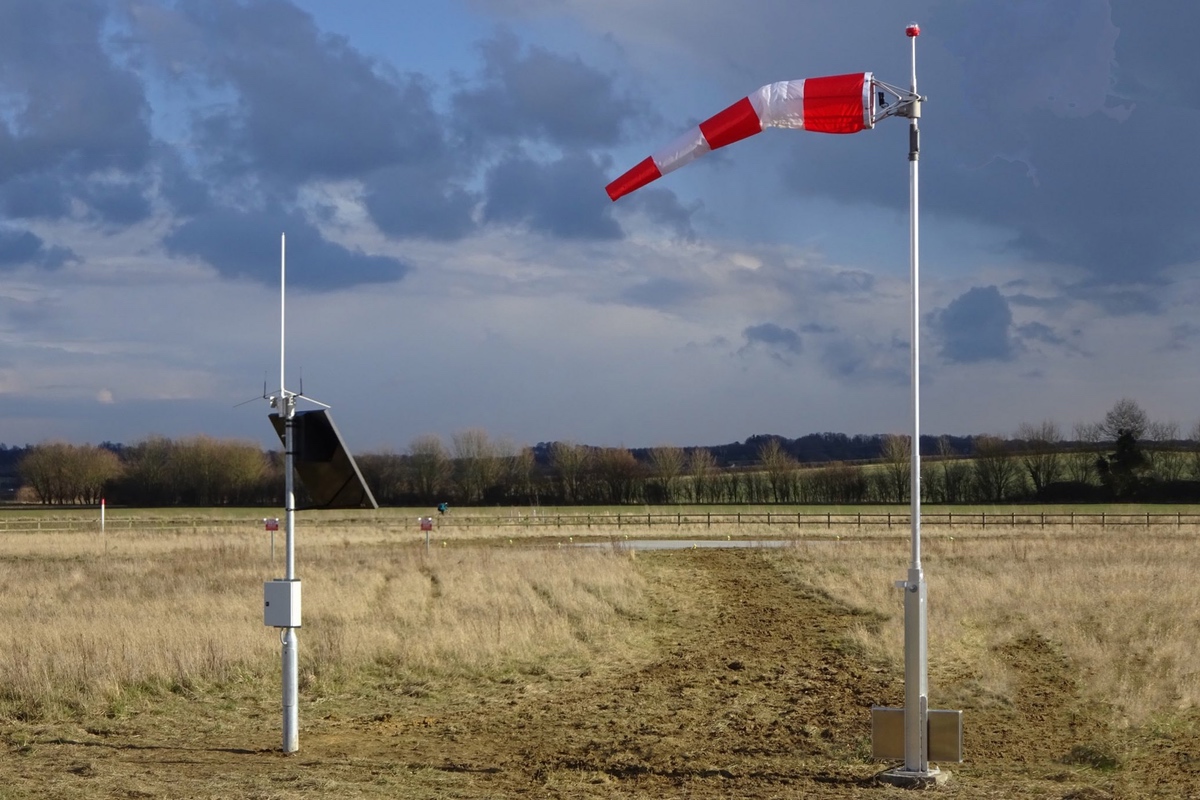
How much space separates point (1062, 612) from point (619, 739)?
1142cm

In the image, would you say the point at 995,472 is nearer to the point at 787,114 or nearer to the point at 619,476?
the point at 619,476

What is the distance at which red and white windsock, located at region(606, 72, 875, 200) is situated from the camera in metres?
10.0

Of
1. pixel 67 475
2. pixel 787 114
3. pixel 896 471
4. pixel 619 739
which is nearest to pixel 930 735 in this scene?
pixel 619 739

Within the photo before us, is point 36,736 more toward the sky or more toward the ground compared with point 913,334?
more toward the ground

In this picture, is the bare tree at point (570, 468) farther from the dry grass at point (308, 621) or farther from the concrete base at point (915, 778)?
the concrete base at point (915, 778)

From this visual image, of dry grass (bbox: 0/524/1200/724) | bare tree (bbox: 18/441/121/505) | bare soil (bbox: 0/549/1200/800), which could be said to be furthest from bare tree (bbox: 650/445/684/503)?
bare soil (bbox: 0/549/1200/800)

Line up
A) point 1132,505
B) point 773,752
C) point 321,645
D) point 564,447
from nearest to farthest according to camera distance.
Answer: point 773,752 < point 321,645 < point 1132,505 < point 564,447

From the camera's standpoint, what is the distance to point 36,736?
38.7ft

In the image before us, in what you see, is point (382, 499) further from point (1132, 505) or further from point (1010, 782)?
point (1010, 782)

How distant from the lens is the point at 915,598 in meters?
Result: 9.54

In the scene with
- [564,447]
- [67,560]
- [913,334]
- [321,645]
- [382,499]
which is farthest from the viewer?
[564,447]

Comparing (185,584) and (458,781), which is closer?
(458,781)

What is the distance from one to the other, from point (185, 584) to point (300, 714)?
1561 cm

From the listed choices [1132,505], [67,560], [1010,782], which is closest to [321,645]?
[1010,782]
